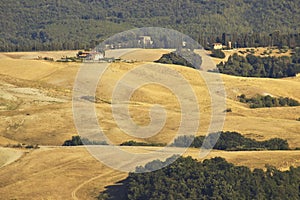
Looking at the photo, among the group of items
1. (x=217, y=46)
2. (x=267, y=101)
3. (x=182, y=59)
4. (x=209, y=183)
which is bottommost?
(x=267, y=101)

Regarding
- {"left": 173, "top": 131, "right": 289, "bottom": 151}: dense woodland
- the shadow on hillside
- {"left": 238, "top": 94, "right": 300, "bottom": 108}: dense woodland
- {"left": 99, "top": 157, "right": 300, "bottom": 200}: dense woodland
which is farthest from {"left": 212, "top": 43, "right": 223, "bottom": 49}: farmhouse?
{"left": 99, "top": 157, "right": 300, "bottom": 200}: dense woodland

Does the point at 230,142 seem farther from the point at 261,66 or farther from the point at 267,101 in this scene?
the point at 261,66

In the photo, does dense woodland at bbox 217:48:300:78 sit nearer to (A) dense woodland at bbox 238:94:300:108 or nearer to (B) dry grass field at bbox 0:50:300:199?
(B) dry grass field at bbox 0:50:300:199

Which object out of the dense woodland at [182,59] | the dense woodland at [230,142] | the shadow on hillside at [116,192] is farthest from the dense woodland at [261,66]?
the shadow on hillside at [116,192]

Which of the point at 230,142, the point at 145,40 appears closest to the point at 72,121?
the point at 230,142

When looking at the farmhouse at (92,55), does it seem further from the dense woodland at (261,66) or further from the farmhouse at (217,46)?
the farmhouse at (217,46)

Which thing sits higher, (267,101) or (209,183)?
(209,183)
